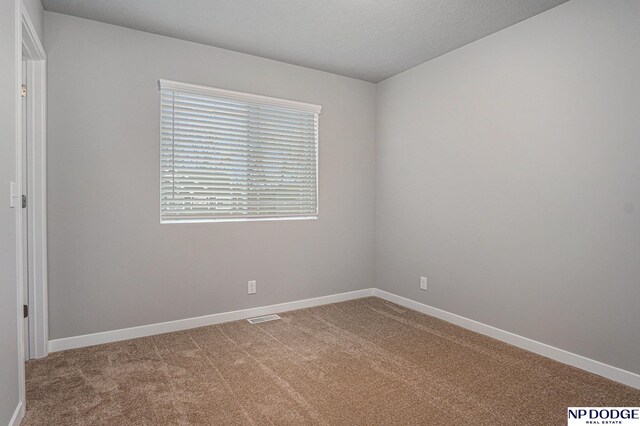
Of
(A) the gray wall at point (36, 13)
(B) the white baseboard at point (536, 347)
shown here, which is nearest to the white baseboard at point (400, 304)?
(B) the white baseboard at point (536, 347)

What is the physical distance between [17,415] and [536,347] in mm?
3448

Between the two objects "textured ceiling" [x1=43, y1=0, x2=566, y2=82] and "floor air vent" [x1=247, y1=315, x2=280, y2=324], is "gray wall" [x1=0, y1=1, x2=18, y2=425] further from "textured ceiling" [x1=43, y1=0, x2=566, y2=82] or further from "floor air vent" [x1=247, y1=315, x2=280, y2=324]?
"floor air vent" [x1=247, y1=315, x2=280, y2=324]

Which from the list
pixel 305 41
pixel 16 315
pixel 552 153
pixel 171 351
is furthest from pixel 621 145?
pixel 16 315

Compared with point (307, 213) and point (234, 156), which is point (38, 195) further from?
point (307, 213)

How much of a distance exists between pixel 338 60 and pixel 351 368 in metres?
2.95

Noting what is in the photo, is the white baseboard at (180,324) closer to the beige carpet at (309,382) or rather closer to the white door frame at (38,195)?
the beige carpet at (309,382)

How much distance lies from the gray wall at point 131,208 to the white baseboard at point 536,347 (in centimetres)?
142

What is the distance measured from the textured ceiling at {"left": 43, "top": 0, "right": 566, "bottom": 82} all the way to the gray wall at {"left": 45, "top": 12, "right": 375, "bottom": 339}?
0.21 meters

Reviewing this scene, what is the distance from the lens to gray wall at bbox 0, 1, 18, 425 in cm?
175

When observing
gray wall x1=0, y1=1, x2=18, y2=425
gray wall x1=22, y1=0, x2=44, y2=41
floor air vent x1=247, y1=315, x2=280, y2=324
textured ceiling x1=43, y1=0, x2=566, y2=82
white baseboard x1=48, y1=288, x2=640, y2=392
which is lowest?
floor air vent x1=247, y1=315, x2=280, y2=324

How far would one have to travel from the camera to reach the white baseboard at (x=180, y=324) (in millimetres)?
2943

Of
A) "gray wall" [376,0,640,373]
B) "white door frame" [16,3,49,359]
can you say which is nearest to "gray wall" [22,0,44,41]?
"white door frame" [16,3,49,359]

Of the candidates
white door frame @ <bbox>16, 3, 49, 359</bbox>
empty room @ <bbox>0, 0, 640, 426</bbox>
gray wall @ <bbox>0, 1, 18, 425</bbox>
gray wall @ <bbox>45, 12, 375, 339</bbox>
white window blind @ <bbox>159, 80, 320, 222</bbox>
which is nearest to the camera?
gray wall @ <bbox>0, 1, 18, 425</bbox>

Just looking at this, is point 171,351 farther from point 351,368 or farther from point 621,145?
point 621,145
